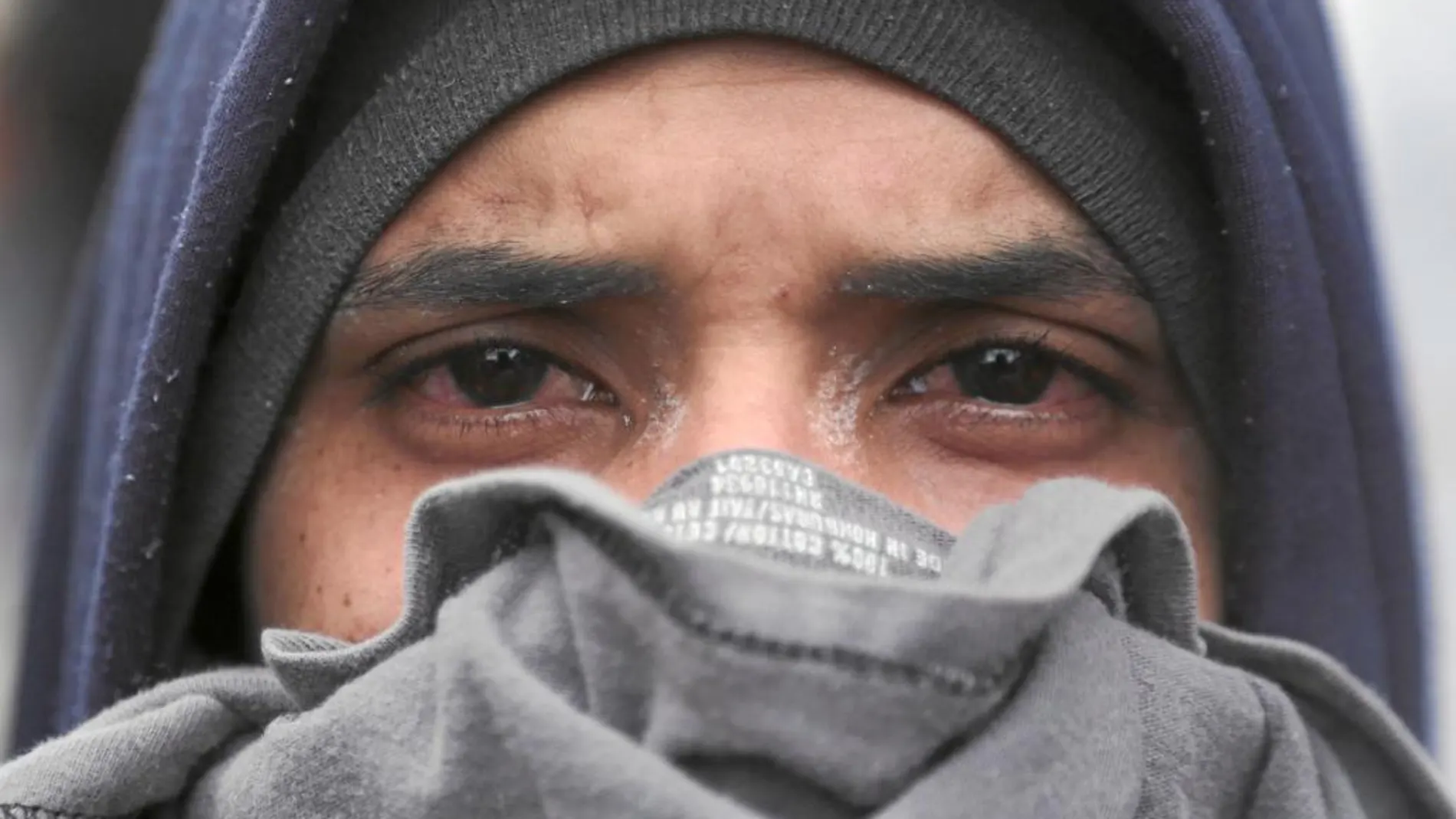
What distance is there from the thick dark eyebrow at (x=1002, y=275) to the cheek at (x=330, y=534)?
390 mm

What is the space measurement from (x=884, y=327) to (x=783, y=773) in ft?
1.47

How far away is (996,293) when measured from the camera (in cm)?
112

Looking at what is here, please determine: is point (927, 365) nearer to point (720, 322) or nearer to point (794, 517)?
point (720, 322)

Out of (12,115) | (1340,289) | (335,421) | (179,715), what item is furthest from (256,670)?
(12,115)

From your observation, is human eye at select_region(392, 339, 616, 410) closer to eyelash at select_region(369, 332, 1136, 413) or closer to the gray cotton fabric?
eyelash at select_region(369, 332, 1136, 413)

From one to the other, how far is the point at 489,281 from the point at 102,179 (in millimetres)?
1951

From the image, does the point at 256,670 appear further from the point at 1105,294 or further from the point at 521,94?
the point at 1105,294

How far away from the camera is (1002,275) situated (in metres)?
1.11

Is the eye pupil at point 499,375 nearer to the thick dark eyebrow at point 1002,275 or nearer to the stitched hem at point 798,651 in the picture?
the thick dark eyebrow at point 1002,275

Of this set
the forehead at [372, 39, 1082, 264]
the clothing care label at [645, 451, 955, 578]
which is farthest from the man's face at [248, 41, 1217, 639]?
the clothing care label at [645, 451, 955, 578]

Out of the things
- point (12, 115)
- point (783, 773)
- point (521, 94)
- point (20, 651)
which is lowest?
point (783, 773)

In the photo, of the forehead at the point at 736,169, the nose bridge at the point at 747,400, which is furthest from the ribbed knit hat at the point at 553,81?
the nose bridge at the point at 747,400

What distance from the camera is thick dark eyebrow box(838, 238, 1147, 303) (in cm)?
109

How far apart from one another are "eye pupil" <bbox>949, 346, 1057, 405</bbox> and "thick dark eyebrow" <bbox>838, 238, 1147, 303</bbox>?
0.07 metres
